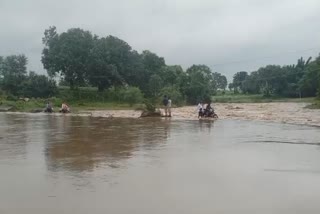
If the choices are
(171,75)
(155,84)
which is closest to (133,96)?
(155,84)

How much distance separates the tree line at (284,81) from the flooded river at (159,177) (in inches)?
2765

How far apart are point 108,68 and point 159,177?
2399 inches

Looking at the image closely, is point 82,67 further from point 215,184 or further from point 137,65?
point 215,184

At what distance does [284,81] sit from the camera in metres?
93.9

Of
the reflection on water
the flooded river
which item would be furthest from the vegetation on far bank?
the flooded river

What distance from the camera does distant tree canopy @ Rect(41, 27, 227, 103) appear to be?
2699 inches

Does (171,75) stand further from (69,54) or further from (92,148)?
(92,148)

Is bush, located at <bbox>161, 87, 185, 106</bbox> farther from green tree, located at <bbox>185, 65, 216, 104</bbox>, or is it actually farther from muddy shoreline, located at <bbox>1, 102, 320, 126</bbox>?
muddy shoreline, located at <bbox>1, 102, 320, 126</bbox>

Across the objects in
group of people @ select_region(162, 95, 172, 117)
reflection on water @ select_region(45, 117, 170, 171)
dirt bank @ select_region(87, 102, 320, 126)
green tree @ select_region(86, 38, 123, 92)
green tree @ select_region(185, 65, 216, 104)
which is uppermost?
green tree @ select_region(86, 38, 123, 92)

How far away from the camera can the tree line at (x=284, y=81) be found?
81812 mm

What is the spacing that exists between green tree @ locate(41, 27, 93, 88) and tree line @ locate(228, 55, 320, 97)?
1536 inches

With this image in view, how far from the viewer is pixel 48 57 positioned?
2756 inches

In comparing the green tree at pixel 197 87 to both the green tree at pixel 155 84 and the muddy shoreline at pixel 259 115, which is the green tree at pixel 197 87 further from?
the muddy shoreline at pixel 259 115

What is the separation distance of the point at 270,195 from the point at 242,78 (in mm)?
122189
